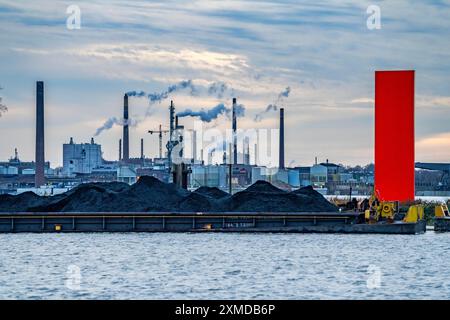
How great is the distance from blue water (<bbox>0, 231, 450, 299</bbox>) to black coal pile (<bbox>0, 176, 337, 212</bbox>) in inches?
274

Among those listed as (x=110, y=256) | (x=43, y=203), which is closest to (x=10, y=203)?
(x=43, y=203)

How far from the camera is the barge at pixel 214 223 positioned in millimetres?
81250

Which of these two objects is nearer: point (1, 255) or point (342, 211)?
point (1, 255)

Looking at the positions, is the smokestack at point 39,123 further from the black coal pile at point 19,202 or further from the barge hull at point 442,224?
the barge hull at point 442,224

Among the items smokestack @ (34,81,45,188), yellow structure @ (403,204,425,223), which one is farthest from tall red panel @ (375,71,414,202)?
smokestack @ (34,81,45,188)

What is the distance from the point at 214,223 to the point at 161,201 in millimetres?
8040

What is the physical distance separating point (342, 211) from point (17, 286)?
41.3m

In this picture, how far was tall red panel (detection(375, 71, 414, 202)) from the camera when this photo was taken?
81750 millimetres

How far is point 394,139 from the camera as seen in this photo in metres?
82.7

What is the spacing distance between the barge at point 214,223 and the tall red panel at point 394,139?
8.11 feet

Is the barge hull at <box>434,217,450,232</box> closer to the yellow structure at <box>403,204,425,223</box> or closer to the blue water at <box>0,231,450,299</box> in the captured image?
the yellow structure at <box>403,204,425,223</box>

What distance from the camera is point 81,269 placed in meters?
55.5

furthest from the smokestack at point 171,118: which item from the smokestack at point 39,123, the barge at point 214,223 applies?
the barge at point 214,223
